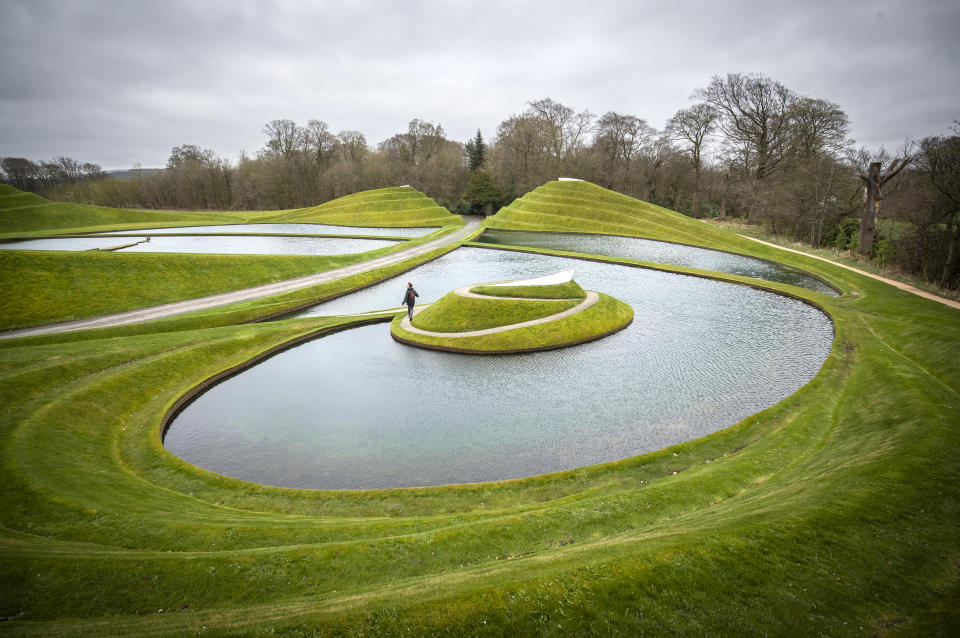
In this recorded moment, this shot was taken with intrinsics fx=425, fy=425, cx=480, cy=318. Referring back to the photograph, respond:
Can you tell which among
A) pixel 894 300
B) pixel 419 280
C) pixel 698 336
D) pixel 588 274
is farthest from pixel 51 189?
pixel 894 300

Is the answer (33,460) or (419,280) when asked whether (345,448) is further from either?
(419,280)

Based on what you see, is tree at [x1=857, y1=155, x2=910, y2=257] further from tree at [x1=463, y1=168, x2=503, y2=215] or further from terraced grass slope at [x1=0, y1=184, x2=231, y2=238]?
terraced grass slope at [x1=0, y1=184, x2=231, y2=238]

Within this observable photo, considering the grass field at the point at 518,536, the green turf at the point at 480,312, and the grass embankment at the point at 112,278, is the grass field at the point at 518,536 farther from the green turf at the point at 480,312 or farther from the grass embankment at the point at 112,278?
the green turf at the point at 480,312

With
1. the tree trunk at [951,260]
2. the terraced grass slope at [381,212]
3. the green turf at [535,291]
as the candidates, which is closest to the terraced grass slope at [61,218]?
the terraced grass slope at [381,212]

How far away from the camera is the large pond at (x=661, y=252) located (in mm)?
38500

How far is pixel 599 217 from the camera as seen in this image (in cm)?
6912

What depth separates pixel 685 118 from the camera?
7238 centimetres

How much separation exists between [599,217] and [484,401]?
192ft

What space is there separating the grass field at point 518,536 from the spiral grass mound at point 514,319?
10.3 meters

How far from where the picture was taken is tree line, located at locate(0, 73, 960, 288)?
117ft

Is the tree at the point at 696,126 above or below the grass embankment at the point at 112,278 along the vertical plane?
above

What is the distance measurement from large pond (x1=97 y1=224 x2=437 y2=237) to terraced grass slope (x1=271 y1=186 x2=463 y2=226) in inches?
144

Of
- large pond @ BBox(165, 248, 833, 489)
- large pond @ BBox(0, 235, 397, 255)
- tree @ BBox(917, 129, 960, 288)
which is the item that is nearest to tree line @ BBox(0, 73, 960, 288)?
tree @ BBox(917, 129, 960, 288)

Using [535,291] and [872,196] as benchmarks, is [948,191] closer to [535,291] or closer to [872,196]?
[872,196]
